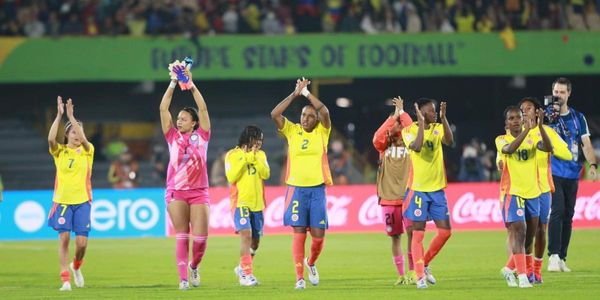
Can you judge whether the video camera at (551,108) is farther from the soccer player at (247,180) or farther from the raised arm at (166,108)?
the raised arm at (166,108)

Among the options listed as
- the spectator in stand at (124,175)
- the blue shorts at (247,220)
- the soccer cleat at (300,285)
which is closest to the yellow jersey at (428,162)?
the soccer cleat at (300,285)

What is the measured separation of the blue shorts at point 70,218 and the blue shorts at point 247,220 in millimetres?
1940

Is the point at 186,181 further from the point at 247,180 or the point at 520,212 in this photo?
the point at 520,212

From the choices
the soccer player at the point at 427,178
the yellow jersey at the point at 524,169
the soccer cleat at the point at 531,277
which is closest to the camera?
the yellow jersey at the point at 524,169

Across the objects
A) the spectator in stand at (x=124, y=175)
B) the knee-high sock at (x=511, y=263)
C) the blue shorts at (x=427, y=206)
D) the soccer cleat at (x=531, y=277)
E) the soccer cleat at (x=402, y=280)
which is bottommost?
the soccer cleat at (x=531, y=277)

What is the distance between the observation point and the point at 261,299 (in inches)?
553

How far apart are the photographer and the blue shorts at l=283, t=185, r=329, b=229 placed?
11.9ft

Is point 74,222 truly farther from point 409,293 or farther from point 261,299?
point 409,293

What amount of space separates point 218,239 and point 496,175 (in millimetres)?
10160

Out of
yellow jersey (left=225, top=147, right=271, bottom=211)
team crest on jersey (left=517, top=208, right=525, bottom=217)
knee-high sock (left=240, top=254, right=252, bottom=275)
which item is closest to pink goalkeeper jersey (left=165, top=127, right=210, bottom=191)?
knee-high sock (left=240, top=254, right=252, bottom=275)

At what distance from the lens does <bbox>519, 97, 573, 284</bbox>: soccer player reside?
49.1 feet

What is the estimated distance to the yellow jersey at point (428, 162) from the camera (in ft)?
49.9

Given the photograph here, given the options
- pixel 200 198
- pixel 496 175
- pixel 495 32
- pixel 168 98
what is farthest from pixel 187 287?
pixel 495 32

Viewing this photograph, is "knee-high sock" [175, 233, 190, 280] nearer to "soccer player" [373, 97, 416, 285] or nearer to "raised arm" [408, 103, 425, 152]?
"soccer player" [373, 97, 416, 285]
